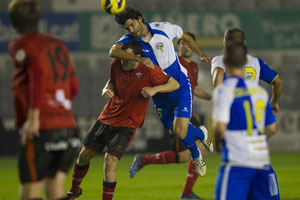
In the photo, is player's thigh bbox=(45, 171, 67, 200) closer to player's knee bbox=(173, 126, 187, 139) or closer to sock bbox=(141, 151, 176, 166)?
→ player's knee bbox=(173, 126, 187, 139)

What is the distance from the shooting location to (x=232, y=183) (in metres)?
5.10

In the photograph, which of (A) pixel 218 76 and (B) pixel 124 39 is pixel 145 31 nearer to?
(B) pixel 124 39

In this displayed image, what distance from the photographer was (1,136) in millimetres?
18641

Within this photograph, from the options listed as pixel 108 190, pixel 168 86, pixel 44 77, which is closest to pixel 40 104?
pixel 44 77

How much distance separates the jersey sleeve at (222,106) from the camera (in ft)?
16.4

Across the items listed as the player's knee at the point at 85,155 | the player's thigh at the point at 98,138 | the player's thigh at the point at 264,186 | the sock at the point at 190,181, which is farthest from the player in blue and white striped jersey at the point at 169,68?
the player's thigh at the point at 264,186

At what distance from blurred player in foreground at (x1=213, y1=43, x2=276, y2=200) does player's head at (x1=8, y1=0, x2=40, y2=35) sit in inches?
60.9

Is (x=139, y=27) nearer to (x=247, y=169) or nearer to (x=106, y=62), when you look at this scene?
(x=247, y=169)

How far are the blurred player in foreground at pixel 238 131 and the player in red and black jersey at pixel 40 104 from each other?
123 centimetres

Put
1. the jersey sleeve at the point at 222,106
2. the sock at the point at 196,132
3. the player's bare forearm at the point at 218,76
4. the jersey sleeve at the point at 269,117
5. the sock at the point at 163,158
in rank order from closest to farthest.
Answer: the jersey sleeve at the point at 222,106, the jersey sleeve at the point at 269,117, the player's bare forearm at the point at 218,76, the sock at the point at 196,132, the sock at the point at 163,158

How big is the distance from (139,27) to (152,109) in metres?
10.5

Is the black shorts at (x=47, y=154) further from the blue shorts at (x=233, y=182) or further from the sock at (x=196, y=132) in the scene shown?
the sock at (x=196, y=132)

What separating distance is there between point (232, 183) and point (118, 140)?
278cm

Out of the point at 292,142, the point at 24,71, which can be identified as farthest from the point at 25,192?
the point at 292,142
